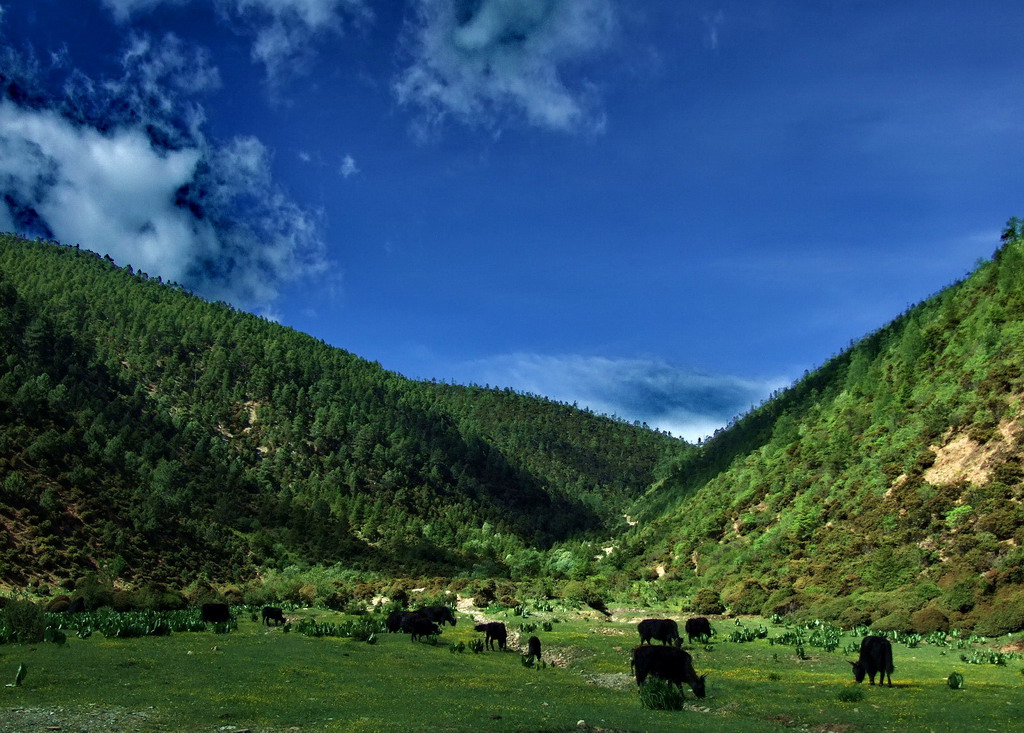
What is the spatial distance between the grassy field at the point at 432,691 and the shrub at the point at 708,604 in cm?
2993

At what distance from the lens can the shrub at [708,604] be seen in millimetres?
68062

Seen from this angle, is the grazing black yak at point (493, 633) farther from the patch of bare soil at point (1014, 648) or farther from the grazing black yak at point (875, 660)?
the patch of bare soil at point (1014, 648)

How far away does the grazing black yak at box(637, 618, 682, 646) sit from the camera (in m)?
39.2

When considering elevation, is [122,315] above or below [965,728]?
A: above

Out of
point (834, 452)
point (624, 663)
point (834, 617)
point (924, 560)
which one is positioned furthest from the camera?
point (834, 452)

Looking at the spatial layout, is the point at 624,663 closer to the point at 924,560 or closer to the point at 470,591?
the point at 924,560

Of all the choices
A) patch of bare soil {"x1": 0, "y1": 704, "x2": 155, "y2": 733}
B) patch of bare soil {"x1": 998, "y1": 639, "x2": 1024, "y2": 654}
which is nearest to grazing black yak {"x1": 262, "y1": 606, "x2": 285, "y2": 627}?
patch of bare soil {"x1": 0, "y1": 704, "x2": 155, "y2": 733}

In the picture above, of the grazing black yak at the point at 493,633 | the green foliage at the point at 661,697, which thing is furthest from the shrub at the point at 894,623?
the green foliage at the point at 661,697

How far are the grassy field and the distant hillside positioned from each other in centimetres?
1581

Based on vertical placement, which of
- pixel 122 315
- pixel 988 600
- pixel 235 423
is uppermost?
pixel 122 315

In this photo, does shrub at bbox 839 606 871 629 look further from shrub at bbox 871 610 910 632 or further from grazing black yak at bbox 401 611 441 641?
grazing black yak at bbox 401 611 441 641

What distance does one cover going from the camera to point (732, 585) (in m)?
77.9

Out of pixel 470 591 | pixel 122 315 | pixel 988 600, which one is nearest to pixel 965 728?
pixel 988 600

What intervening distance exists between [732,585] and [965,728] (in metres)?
62.1
